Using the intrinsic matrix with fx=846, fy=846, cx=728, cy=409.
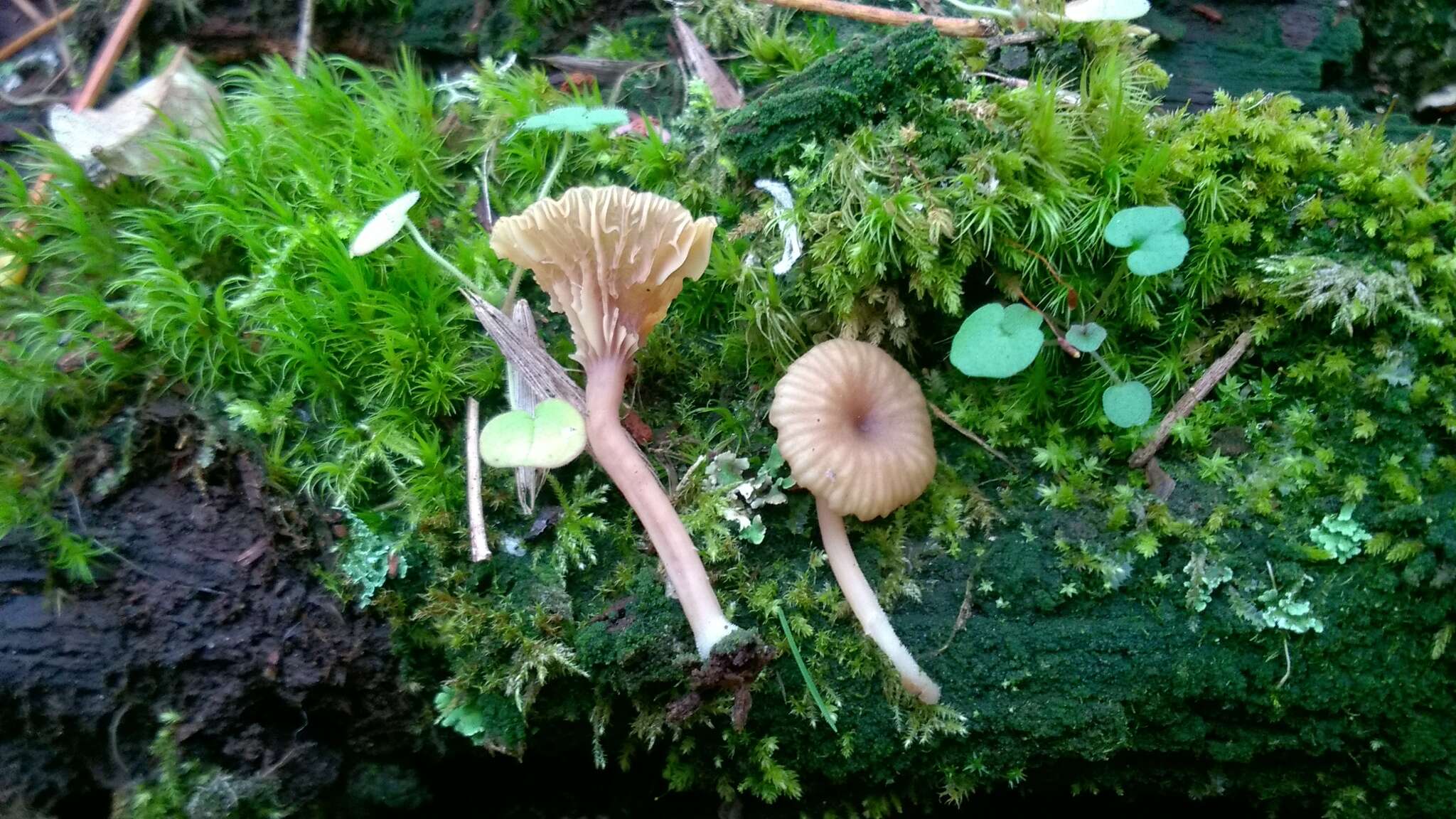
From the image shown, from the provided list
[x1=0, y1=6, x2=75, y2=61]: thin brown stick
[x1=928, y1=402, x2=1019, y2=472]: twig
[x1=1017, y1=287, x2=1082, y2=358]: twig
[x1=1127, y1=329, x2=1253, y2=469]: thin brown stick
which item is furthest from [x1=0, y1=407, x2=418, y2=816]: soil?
[x1=0, y1=6, x2=75, y2=61]: thin brown stick

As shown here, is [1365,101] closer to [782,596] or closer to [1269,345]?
[1269,345]

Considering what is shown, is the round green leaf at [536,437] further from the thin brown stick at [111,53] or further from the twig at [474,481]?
the thin brown stick at [111,53]

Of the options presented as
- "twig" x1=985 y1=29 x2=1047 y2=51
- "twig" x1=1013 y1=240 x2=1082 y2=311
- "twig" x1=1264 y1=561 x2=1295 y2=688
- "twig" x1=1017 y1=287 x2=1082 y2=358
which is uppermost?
"twig" x1=985 y1=29 x2=1047 y2=51

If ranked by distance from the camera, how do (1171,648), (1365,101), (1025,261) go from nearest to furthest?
(1171,648), (1025,261), (1365,101)

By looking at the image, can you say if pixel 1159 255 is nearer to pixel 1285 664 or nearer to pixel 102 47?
pixel 1285 664

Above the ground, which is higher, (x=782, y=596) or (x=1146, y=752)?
(x=782, y=596)

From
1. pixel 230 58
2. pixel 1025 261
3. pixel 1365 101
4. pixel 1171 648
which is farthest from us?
pixel 230 58

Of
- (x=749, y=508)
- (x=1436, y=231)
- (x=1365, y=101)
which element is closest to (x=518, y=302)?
(x=749, y=508)

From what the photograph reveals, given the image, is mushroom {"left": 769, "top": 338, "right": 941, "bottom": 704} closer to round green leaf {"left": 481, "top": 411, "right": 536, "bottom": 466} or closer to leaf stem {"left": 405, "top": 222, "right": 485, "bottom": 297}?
round green leaf {"left": 481, "top": 411, "right": 536, "bottom": 466}

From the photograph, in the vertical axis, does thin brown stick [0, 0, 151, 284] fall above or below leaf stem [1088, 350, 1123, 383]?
above
